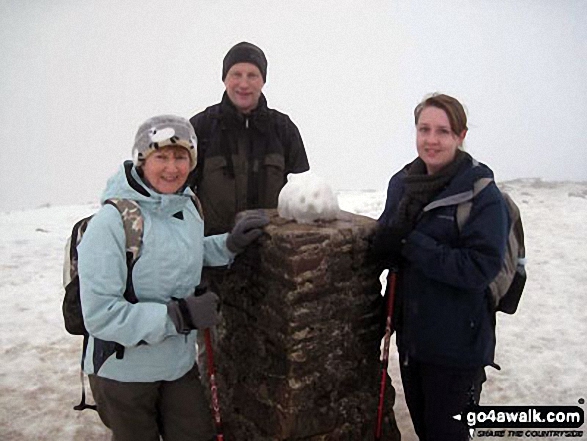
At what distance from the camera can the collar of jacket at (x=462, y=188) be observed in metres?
3.77

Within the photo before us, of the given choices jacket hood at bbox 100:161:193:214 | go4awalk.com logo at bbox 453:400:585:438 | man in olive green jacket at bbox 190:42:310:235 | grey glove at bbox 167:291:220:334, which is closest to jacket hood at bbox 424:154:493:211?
grey glove at bbox 167:291:220:334

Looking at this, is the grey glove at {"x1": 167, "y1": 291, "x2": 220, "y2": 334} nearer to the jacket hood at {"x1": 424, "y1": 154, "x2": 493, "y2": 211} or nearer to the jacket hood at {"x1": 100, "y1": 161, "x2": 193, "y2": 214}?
the jacket hood at {"x1": 100, "y1": 161, "x2": 193, "y2": 214}

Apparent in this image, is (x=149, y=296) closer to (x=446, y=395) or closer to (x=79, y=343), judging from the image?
(x=446, y=395)

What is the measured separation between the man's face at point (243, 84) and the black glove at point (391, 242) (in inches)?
77.3

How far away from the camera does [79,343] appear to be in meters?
7.89

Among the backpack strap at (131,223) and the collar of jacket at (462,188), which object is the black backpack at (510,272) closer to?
the collar of jacket at (462,188)

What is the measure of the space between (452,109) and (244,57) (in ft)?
7.65

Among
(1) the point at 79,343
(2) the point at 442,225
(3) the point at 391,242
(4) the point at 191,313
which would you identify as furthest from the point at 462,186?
(1) the point at 79,343

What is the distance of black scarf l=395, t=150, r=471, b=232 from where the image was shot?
392 centimetres

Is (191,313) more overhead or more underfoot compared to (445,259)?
more underfoot

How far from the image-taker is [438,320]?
156 inches

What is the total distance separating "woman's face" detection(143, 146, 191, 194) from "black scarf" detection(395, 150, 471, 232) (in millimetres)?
1697

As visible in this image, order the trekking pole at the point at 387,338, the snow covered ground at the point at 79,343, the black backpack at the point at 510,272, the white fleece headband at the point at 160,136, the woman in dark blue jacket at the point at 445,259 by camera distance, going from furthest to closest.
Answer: the snow covered ground at the point at 79,343 → the trekking pole at the point at 387,338 → the black backpack at the point at 510,272 → the woman in dark blue jacket at the point at 445,259 → the white fleece headband at the point at 160,136

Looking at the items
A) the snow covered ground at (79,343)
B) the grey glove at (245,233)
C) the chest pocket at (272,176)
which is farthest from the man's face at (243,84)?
the snow covered ground at (79,343)
